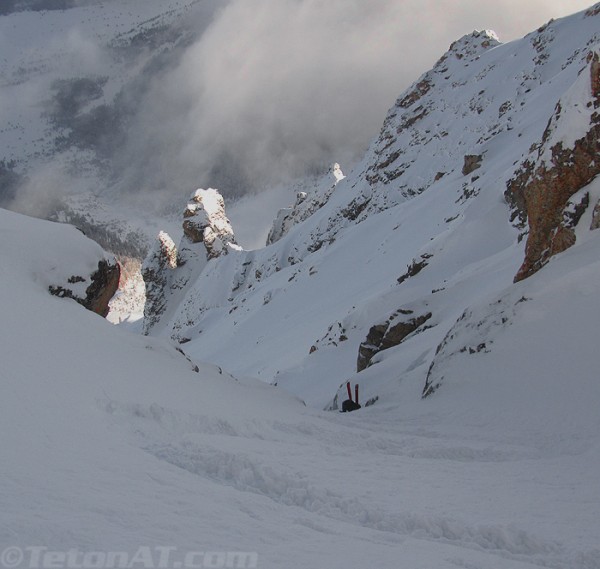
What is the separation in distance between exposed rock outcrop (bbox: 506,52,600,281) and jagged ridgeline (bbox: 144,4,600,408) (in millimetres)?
35

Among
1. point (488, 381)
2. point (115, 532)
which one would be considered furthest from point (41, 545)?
point (488, 381)

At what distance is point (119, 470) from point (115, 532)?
5.47 ft

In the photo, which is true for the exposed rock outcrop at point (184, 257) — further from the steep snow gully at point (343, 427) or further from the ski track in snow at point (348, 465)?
the ski track in snow at point (348, 465)

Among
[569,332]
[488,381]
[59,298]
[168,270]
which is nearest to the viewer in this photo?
[569,332]

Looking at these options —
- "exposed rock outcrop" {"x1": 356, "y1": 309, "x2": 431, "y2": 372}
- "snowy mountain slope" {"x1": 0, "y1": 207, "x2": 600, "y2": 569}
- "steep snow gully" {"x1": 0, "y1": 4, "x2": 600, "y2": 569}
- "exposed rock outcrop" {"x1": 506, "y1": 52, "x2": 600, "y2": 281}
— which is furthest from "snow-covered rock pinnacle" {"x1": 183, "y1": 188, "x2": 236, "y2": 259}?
"snowy mountain slope" {"x1": 0, "y1": 207, "x2": 600, "y2": 569}

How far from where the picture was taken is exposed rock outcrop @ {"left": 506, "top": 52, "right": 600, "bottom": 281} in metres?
12.3

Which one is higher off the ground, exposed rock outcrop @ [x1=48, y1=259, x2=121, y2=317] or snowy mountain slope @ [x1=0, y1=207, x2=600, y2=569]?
exposed rock outcrop @ [x1=48, y1=259, x2=121, y2=317]

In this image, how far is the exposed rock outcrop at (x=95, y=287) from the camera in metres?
14.9

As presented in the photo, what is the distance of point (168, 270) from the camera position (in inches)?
3610

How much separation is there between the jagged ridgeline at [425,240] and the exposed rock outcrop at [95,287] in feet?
28.3

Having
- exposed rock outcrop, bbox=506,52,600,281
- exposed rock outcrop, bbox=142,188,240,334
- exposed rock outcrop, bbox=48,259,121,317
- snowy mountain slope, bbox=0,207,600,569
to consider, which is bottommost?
snowy mountain slope, bbox=0,207,600,569

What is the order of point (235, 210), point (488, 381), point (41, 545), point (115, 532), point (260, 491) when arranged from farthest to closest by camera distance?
point (235, 210) < point (488, 381) < point (260, 491) < point (115, 532) < point (41, 545)

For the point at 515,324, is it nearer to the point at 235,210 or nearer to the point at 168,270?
the point at 168,270

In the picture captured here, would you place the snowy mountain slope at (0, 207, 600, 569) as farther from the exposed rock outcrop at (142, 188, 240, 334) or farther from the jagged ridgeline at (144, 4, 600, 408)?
the exposed rock outcrop at (142, 188, 240, 334)
